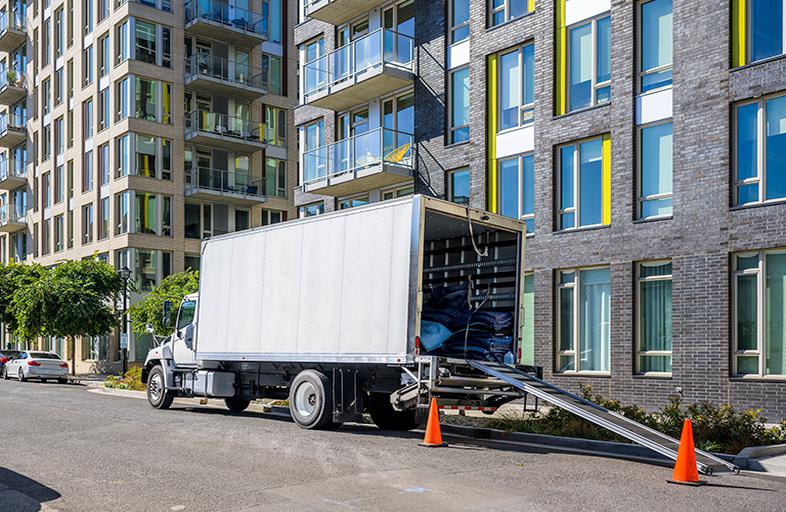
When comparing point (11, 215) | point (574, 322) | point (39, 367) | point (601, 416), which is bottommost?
point (39, 367)

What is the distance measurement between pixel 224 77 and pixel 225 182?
18.0 feet

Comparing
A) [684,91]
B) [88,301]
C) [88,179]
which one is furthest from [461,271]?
[88,179]

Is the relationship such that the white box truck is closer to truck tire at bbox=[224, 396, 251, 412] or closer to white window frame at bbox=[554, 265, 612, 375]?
truck tire at bbox=[224, 396, 251, 412]

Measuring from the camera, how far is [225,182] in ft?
150

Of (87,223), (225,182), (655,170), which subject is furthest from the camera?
(87,223)

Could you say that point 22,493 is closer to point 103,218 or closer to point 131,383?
point 131,383

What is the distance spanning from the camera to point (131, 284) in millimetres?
40844

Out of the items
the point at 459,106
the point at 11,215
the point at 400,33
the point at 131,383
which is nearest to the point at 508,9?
the point at 459,106

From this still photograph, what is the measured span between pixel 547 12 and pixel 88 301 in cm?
2553

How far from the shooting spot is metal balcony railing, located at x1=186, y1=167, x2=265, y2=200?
44.6 metres

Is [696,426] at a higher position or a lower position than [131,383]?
higher

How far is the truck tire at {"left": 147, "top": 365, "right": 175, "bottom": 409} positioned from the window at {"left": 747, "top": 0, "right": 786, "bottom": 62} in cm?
1400

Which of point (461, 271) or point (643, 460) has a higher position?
point (461, 271)

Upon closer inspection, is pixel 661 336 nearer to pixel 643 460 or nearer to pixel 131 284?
pixel 643 460
